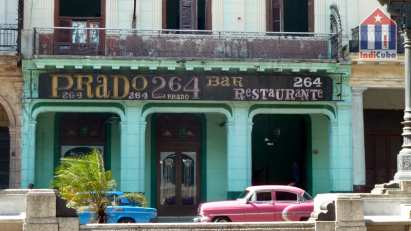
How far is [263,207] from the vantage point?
65.9 feet

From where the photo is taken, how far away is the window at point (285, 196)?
2042 cm

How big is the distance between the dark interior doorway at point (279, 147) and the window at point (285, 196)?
6862 millimetres

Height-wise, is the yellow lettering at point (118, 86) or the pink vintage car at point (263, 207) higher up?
the yellow lettering at point (118, 86)

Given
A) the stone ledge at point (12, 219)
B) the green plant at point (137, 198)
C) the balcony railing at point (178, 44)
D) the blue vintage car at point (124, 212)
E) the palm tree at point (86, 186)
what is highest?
the balcony railing at point (178, 44)

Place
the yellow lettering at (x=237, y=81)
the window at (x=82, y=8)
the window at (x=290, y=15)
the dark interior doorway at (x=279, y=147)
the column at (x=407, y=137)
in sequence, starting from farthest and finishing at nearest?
the dark interior doorway at (x=279, y=147) → the window at (x=290, y=15) → the window at (x=82, y=8) → the yellow lettering at (x=237, y=81) → the column at (x=407, y=137)

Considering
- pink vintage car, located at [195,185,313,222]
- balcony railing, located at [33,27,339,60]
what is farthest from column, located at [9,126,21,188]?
pink vintage car, located at [195,185,313,222]

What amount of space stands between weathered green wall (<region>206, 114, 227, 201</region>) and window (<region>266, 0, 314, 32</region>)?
3.70 meters

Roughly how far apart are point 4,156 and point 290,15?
10.7 metres

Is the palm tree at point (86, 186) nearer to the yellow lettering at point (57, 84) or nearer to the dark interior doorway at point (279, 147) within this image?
the yellow lettering at point (57, 84)

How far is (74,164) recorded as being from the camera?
16109 mm

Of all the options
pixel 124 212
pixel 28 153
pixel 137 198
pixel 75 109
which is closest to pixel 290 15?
pixel 75 109

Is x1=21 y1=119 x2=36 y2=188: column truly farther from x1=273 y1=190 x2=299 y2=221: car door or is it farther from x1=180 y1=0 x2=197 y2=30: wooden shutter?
x1=273 y1=190 x2=299 y2=221: car door

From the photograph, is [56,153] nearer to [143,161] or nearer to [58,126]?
[58,126]

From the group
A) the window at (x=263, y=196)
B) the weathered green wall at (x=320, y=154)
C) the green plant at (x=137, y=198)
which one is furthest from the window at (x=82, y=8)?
the window at (x=263, y=196)
